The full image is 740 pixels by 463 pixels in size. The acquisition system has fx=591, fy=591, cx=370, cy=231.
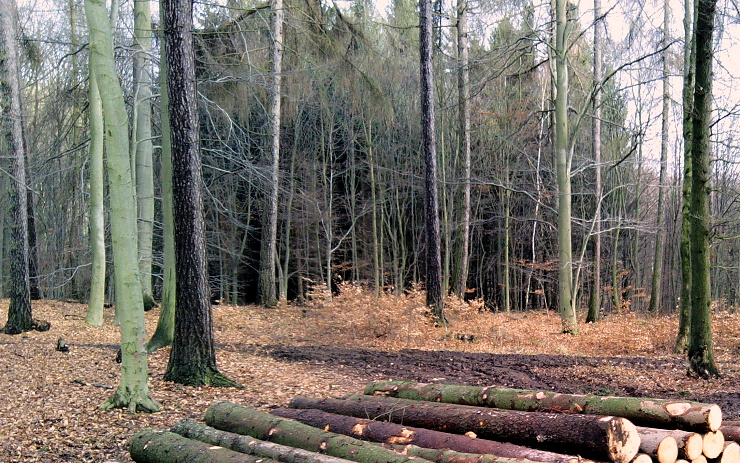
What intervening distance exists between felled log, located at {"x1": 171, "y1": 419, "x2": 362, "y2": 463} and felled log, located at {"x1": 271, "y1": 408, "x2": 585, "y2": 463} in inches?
28.4

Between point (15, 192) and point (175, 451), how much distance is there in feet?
35.7

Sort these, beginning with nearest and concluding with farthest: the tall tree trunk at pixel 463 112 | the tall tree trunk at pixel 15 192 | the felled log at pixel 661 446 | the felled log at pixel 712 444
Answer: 1. the felled log at pixel 661 446
2. the felled log at pixel 712 444
3. the tall tree trunk at pixel 15 192
4. the tall tree trunk at pixel 463 112

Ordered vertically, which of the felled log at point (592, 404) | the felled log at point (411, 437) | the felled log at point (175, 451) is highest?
the felled log at point (592, 404)

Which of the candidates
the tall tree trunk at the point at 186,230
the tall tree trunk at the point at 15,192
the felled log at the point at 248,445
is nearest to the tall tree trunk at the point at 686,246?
the tall tree trunk at the point at 186,230

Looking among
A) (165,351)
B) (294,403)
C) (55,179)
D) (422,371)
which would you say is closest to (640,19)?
(422,371)

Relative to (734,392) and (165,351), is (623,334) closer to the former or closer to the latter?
(734,392)

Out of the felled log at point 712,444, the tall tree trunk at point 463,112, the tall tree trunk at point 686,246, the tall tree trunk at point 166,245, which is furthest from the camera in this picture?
the tall tree trunk at point 463,112

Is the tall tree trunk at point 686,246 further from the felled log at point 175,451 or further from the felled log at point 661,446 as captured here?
the felled log at point 175,451

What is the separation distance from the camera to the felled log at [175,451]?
16.5 ft

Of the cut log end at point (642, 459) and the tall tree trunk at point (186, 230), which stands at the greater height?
the tall tree trunk at point (186, 230)

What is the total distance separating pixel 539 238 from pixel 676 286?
6676mm

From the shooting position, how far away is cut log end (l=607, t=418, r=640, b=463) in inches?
172

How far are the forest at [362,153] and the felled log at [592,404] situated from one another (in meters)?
3.79

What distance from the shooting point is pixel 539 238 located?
29297mm
